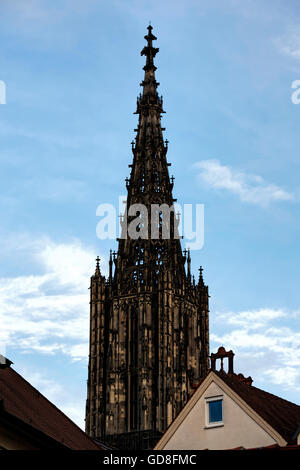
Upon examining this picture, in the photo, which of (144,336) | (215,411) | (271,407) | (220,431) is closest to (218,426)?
(220,431)

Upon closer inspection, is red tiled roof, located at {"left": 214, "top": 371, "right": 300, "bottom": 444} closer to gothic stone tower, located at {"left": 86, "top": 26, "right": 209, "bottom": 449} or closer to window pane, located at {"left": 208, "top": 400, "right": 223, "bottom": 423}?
window pane, located at {"left": 208, "top": 400, "right": 223, "bottom": 423}

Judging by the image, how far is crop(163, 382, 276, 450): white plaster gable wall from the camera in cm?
3002

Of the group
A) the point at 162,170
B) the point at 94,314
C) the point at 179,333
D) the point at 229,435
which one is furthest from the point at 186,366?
the point at 229,435

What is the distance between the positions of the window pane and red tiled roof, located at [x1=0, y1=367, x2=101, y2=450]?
5841 millimetres

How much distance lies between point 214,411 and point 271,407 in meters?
1.74

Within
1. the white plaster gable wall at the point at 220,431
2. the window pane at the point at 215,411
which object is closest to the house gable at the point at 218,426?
the white plaster gable wall at the point at 220,431

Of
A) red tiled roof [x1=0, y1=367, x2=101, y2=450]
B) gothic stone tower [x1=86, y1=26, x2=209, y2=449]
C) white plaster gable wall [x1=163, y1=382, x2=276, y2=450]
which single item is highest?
gothic stone tower [x1=86, y1=26, x2=209, y2=449]

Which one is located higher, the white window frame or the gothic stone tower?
the gothic stone tower

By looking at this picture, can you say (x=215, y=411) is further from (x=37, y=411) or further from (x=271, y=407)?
(x=37, y=411)

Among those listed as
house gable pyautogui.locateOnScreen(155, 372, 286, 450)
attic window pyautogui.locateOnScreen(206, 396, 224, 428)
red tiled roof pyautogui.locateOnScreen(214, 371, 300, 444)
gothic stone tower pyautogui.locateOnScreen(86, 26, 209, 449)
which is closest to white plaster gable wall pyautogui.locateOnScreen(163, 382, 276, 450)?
house gable pyautogui.locateOnScreen(155, 372, 286, 450)

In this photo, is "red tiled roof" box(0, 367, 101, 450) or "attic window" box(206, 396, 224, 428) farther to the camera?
"red tiled roof" box(0, 367, 101, 450)

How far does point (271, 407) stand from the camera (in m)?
31.6
